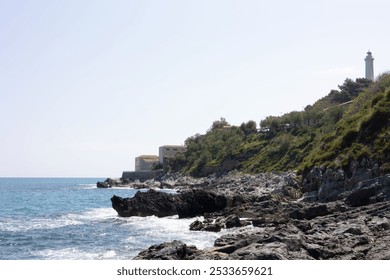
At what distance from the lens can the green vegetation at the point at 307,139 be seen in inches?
2005

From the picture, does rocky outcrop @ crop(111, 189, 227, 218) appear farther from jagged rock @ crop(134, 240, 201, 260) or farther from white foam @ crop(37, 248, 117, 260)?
jagged rock @ crop(134, 240, 201, 260)

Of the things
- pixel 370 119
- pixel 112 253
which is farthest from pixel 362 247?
pixel 370 119

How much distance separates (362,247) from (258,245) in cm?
391

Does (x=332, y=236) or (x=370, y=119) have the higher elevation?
(x=370, y=119)

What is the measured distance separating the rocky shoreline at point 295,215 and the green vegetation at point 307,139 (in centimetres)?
293

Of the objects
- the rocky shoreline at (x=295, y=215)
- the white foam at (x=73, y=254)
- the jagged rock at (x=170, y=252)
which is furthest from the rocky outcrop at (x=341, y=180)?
the jagged rock at (x=170, y=252)

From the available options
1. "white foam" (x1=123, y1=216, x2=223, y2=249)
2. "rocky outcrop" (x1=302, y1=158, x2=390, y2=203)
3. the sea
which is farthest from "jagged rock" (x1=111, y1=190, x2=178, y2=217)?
"rocky outcrop" (x1=302, y1=158, x2=390, y2=203)

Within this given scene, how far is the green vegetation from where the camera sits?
50.9m

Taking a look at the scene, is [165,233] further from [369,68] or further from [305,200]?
[369,68]

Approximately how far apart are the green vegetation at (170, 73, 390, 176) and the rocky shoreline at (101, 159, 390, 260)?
9.60 feet

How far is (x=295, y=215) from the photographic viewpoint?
3494 centimetres

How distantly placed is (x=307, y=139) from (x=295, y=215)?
71.4 meters
